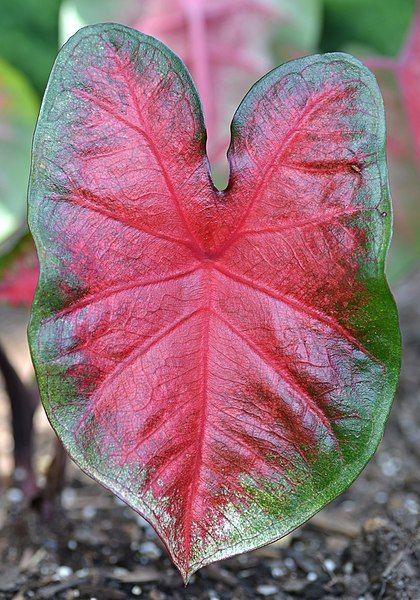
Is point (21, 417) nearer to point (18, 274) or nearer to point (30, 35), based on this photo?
point (18, 274)

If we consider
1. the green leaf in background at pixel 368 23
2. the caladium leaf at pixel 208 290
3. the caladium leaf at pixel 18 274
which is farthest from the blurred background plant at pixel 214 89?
the caladium leaf at pixel 208 290

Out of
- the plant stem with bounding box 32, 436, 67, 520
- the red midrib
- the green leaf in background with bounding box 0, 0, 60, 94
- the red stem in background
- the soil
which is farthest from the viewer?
the green leaf in background with bounding box 0, 0, 60, 94

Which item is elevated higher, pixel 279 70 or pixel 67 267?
pixel 279 70

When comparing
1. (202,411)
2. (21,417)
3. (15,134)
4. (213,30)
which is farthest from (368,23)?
(202,411)

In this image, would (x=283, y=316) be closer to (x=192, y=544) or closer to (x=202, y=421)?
(x=202, y=421)

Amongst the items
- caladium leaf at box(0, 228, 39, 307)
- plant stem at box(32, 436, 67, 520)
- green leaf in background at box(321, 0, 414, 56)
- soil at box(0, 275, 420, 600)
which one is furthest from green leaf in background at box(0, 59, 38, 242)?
green leaf in background at box(321, 0, 414, 56)

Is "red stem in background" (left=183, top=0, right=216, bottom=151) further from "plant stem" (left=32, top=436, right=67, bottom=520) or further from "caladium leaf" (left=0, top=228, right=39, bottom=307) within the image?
"plant stem" (left=32, top=436, right=67, bottom=520)

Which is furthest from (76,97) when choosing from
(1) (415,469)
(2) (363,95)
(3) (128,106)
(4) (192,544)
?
(1) (415,469)
